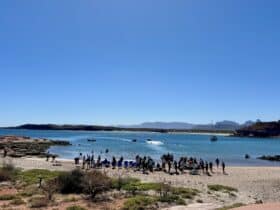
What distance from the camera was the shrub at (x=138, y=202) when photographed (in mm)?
20763

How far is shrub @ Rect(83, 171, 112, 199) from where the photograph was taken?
24.4 meters

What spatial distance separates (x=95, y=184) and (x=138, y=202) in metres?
3.97

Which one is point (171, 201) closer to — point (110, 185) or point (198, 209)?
point (198, 209)

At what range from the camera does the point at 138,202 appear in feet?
71.3

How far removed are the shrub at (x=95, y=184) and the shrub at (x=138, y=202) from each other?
2.53m

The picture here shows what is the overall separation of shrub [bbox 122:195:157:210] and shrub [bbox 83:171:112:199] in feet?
8.31

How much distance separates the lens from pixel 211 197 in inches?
1006

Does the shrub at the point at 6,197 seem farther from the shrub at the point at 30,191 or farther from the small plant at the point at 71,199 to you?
the small plant at the point at 71,199

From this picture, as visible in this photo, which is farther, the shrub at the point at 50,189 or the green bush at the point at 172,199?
the shrub at the point at 50,189

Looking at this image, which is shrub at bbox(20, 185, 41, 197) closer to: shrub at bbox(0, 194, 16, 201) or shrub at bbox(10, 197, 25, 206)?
shrub at bbox(0, 194, 16, 201)

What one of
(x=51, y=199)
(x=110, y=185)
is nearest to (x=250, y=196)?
(x=110, y=185)

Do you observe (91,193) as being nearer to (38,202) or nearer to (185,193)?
(38,202)

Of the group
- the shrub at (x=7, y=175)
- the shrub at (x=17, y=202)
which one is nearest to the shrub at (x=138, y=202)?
the shrub at (x=17, y=202)

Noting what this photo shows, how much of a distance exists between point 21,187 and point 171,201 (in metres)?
10.3
